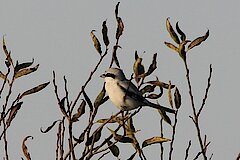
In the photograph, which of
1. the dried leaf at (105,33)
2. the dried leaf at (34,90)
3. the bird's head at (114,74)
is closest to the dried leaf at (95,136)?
the dried leaf at (34,90)

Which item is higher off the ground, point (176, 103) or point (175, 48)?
point (175, 48)

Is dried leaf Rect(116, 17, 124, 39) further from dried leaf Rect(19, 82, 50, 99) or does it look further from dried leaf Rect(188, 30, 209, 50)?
dried leaf Rect(19, 82, 50, 99)

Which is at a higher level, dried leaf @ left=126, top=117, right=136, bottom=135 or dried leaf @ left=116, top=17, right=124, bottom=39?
dried leaf @ left=116, top=17, right=124, bottom=39

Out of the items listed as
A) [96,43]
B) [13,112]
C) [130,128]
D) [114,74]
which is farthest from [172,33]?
[114,74]

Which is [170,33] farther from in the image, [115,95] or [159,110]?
[115,95]

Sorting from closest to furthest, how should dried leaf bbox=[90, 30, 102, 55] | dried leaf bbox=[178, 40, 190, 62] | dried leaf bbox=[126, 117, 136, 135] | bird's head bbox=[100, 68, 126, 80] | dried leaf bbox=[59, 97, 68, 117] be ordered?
dried leaf bbox=[59, 97, 68, 117] < dried leaf bbox=[178, 40, 190, 62] < dried leaf bbox=[126, 117, 136, 135] < dried leaf bbox=[90, 30, 102, 55] < bird's head bbox=[100, 68, 126, 80]

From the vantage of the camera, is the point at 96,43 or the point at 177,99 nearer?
the point at 177,99

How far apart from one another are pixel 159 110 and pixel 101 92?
44 cm

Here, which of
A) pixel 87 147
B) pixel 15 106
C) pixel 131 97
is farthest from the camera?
pixel 131 97

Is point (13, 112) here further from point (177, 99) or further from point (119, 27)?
point (177, 99)

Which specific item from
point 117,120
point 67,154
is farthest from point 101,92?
point 67,154

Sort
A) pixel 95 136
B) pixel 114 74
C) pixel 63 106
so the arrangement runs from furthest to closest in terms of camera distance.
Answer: pixel 114 74, pixel 95 136, pixel 63 106

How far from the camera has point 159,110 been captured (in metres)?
4.39

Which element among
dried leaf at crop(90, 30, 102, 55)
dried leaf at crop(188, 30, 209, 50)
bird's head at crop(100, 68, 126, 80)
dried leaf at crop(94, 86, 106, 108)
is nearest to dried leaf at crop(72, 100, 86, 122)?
dried leaf at crop(94, 86, 106, 108)
